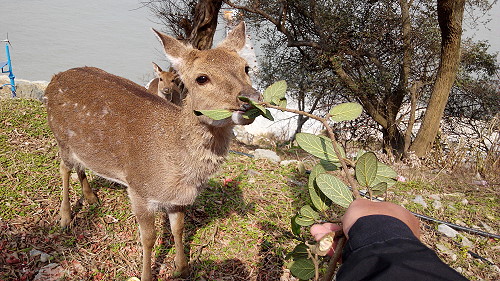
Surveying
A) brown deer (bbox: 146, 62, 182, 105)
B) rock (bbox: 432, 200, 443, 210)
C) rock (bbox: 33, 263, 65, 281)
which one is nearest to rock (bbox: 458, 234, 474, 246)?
rock (bbox: 432, 200, 443, 210)

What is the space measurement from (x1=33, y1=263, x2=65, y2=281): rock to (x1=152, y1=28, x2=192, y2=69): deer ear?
2097 mm

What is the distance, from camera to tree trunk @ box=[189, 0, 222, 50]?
24.8 feet

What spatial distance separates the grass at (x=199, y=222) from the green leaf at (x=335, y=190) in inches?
48.3

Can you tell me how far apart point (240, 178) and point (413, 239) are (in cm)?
359

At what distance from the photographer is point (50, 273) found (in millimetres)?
3041

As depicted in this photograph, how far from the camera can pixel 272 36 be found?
11.6 m

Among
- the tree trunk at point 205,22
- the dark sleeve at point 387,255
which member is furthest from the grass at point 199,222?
the tree trunk at point 205,22

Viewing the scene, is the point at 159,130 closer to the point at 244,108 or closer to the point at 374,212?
the point at 244,108

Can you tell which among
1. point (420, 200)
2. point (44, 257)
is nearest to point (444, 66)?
point (420, 200)

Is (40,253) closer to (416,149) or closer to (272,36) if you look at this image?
(416,149)

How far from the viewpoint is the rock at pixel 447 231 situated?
3668mm

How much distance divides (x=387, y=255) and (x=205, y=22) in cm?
741

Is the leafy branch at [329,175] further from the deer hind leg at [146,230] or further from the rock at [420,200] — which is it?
the rock at [420,200]

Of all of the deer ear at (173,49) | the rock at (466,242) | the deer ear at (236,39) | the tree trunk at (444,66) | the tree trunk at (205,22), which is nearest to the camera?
the deer ear at (173,49)
